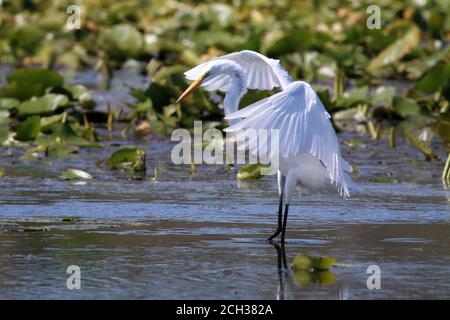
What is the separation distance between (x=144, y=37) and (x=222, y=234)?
12044 millimetres

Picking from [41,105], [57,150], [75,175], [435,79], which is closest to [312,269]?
[75,175]

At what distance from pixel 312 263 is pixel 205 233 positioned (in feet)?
4.84

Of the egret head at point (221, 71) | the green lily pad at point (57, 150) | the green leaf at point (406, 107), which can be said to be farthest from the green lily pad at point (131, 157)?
the green leaf at point (406, 107)

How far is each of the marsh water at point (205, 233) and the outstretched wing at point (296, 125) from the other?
61 cm

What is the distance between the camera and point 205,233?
25.3 feet

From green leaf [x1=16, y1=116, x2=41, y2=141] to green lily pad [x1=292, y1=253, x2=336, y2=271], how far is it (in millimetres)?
5689

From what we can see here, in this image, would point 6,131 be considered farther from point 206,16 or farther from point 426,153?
point 206,16

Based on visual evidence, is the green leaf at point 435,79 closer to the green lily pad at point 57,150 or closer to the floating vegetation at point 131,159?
the floating vegetation at point 131,159

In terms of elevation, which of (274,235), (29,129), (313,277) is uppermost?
(29,129)

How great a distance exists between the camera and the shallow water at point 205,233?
609 cm

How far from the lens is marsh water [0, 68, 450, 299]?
20.0 ft

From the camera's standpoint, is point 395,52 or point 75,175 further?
point 395,52

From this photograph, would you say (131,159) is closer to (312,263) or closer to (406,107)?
(312,263)

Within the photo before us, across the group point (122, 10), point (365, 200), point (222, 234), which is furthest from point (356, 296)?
point (122, 10)
